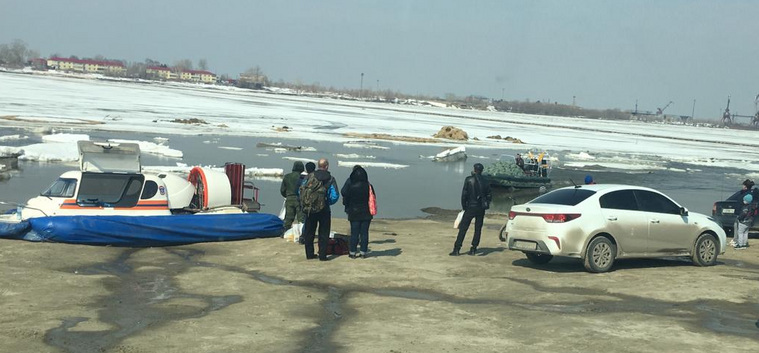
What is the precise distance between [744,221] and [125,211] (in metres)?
12.9

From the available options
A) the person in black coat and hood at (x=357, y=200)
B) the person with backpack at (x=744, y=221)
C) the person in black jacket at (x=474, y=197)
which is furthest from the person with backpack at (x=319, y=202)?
the person with backpack at (x=744, y=221)

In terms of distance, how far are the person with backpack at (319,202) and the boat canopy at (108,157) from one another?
189 inches

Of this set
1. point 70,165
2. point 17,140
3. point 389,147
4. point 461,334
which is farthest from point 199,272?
point 389,147

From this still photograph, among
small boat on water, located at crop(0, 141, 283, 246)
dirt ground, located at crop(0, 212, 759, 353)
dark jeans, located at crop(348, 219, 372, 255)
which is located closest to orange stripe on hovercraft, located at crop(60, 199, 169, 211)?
small boat on water, located at crop(0, 141, 283, 246)

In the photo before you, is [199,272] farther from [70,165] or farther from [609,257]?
[70,165]

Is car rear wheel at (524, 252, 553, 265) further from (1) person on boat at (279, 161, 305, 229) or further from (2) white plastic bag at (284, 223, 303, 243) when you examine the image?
(1) person on boat at (279, 161, 305, 229)

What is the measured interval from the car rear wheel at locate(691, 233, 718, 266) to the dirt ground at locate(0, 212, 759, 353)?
8.0 inches

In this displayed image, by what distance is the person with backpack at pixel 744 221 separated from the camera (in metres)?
18.4

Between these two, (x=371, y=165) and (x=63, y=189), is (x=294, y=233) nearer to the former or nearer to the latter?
(x=63, y=189)

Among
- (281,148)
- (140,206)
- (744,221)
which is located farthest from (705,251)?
(281,148)

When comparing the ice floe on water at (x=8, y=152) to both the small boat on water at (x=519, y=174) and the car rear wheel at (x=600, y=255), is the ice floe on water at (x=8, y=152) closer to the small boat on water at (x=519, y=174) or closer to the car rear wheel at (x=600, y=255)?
the small boat on water at (x=519, y=174)

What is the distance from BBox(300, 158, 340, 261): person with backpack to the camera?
47.1 ft

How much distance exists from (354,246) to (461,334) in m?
5.72

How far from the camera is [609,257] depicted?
13.9 meters
